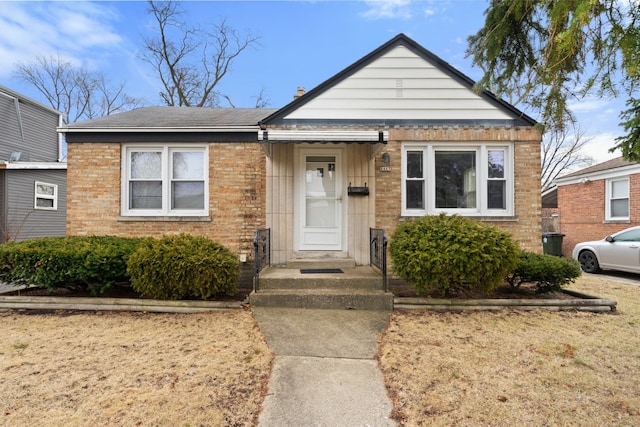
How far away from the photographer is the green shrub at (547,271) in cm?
571

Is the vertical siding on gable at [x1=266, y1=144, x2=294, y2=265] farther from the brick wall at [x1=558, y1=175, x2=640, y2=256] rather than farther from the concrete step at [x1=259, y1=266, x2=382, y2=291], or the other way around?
the brick wall at [x1=558, y1=175, x2=640, y2=256]

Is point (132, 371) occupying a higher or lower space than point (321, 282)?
lower

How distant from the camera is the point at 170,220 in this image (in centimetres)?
730

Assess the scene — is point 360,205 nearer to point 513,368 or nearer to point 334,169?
point 334,169

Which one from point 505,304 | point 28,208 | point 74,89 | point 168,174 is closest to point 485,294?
point 505,304

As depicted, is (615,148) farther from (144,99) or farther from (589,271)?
(144,99)

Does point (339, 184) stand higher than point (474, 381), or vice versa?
point (339, 184)

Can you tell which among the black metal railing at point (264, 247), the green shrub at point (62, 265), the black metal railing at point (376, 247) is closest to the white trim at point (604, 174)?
the black metal railing at point (376, 247)

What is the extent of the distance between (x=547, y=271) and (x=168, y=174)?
25.9 feet

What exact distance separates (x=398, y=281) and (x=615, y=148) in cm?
425

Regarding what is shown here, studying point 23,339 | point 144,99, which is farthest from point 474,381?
point 144,99

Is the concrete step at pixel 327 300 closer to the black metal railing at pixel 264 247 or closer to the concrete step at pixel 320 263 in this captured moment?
the black metal railing at pixel 264 247

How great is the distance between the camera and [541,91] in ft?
12.1

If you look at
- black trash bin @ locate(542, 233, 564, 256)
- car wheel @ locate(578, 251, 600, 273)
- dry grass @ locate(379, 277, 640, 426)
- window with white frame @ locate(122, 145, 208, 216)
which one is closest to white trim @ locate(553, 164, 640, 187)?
black trash bin @ locate(542, 233, 564, 256)
